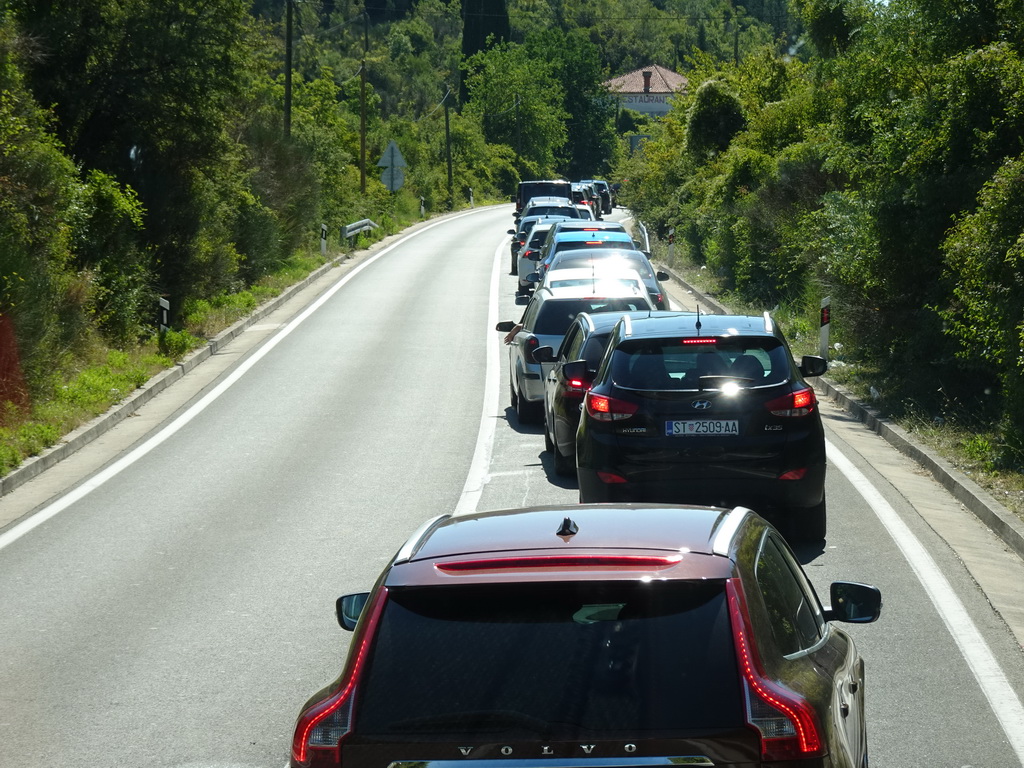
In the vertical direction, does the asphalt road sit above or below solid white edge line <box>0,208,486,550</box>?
above

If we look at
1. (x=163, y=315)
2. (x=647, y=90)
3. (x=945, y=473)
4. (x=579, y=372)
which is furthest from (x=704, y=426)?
(x=647, y=90)

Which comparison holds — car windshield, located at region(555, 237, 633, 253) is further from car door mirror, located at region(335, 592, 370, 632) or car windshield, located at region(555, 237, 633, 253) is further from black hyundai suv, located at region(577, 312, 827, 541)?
car door mirror, located at region(335, 592, 370, 632)

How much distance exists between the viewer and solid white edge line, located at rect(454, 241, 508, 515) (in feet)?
39.3

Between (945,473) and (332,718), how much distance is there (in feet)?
32.7

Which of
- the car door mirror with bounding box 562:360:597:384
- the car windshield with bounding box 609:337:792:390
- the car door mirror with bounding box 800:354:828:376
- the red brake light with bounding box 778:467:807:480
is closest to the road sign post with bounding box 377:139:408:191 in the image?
the car door mirror with bounding box 562:360:597:384

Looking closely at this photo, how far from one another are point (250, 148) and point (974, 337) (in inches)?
930

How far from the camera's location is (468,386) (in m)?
19.4

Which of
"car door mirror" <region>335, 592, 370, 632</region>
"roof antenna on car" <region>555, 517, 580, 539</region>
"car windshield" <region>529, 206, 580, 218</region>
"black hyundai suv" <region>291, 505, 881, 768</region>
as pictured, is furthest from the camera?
"car windshield" <region>529, 206, 580, 218</region>

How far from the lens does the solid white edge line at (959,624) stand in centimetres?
644

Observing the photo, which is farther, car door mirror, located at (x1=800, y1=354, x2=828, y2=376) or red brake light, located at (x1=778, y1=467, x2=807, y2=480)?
car door mirror, located at (x1=800, y1=354, x2=828, y2=376)

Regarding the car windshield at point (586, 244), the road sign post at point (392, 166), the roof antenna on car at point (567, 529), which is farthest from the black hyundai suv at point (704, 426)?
the road sign post at point (392, 166)

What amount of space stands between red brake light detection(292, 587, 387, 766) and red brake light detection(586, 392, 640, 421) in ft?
19.9

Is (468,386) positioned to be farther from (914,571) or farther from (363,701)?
(363,701)

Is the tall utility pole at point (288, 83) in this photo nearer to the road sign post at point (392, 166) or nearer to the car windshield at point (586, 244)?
the road sign post at point (392, 166)
